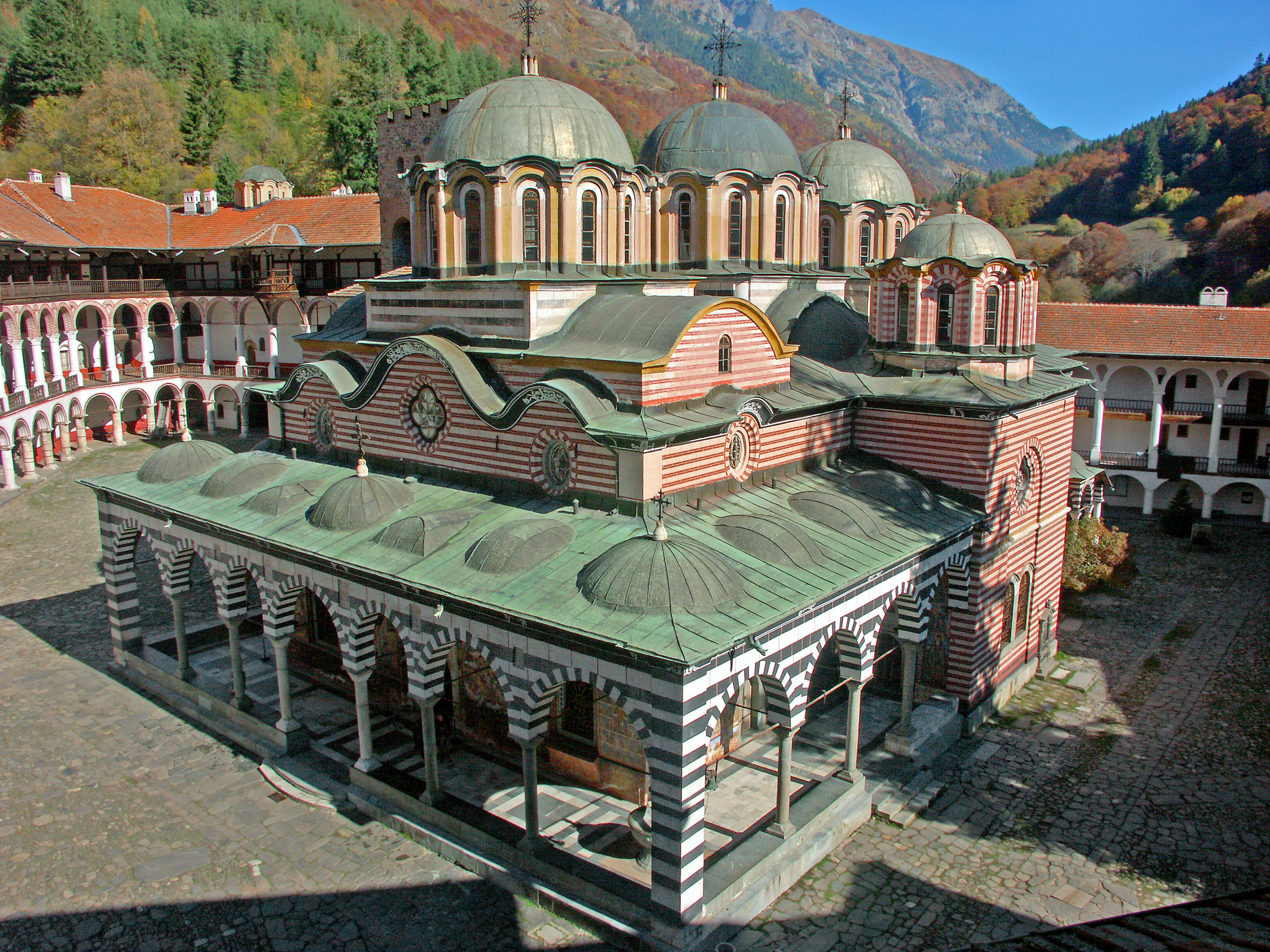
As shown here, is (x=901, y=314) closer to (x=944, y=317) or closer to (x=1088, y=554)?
(x=944, y=317)

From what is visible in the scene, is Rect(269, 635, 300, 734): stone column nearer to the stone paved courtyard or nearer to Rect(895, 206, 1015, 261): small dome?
the stone paved courtyard

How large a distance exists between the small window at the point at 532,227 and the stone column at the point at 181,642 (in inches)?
345

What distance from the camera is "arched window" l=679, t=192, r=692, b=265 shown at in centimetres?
2111

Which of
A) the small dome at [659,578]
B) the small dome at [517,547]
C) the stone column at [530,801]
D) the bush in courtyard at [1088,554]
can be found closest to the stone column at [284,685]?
the small dome at [517,547]

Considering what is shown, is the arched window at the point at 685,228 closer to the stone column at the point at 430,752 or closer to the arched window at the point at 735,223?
the arched window at the point at 735,223

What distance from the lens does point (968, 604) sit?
54.9ft

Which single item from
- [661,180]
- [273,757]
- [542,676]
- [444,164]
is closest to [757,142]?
[661,180]

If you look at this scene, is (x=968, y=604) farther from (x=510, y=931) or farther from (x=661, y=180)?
(x=661, y=180)

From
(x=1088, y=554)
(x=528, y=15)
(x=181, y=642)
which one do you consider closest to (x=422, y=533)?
(x=181, y=642)

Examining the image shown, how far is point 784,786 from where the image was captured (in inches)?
501

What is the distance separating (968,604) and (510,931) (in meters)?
9.31

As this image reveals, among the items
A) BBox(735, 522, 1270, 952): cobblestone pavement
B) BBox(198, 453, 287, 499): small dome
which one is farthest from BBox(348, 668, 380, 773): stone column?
BBox(735, 522, 1270, 952): cobblestone pavement

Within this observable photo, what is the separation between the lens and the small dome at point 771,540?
44.0ft

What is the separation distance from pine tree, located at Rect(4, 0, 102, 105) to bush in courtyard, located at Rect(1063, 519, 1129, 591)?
64424mm
